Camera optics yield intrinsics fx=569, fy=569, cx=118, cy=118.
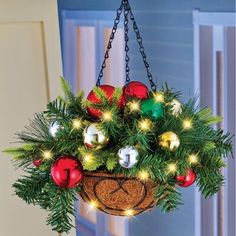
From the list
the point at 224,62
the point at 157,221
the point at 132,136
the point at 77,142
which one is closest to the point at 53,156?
the point at 77,142

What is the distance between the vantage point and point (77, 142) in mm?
1284

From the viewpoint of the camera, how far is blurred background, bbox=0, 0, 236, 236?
6.68ft

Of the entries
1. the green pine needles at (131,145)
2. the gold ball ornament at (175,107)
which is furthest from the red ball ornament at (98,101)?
the gold ball ornament at (175,107)

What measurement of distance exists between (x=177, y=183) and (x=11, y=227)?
3.57ft

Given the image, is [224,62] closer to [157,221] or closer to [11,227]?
[157,221]

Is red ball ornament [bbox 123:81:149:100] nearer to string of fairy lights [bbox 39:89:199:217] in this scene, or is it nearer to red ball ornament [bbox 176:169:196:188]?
string of fairy lights [bbox 39:89:199:217]

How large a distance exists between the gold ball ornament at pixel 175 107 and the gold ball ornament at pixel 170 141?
0.09 meters

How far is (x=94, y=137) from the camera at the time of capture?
1.22 metres

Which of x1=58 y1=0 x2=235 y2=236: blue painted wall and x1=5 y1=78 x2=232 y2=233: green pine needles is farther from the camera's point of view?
x1=58 y1=0 x2=235 y2=236: blue painted wall

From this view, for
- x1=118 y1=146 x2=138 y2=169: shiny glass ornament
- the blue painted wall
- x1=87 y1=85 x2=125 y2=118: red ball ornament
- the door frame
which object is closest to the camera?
x1=118 y1=146 x2=138 y2=169: shiny glass ornament

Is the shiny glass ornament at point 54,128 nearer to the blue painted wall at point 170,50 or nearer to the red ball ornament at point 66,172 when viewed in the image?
the red ball ornament at point 66,172

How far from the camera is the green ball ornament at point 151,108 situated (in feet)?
4.16

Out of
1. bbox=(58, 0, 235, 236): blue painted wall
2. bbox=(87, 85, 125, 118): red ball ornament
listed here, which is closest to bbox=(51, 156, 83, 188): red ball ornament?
bbox=(87, 85, 125, 118): red ball ornament

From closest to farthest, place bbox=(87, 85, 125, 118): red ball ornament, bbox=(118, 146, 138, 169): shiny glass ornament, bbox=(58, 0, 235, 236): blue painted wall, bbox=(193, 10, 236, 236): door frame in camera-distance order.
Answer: bbox=(118, 146, 138, 169): shiny glass ornament
bbox=(87, 85, 125, 118): red ball ornament
bbox=(193, 10, 236, 236): door frame
bbox=(58, 0, 235, 236): blue painted wall
